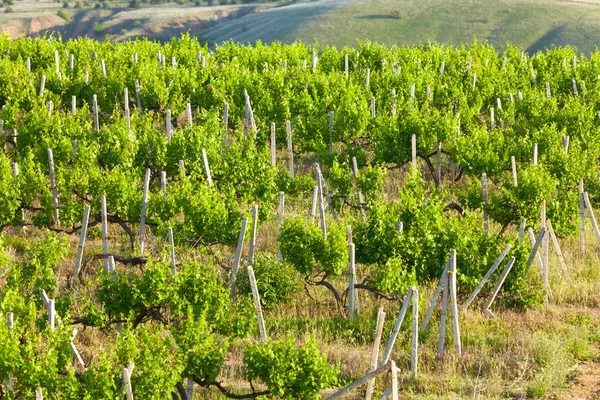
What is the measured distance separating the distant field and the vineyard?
168 ft

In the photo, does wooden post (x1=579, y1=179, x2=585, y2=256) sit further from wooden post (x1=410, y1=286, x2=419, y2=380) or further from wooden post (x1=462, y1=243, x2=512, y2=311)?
wooden post (x1=410, y1=286, x2=419, y2=380)

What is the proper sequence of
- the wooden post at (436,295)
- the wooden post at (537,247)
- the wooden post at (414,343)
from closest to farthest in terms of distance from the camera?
the wooden post at (414,343) < the wooden post at (436,295) < the wooden post at (537,247)

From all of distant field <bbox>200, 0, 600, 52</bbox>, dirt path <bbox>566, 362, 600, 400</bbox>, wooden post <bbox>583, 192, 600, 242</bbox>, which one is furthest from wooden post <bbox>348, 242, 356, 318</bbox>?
distant field <bbox>200, 0, 600, 52</bbox>

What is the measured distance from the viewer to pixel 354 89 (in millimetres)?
24297

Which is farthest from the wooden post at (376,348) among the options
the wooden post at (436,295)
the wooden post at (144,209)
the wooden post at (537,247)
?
the wooden post at (144,209)

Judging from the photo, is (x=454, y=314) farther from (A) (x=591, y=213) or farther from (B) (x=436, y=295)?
(A) (x=591, y=213)

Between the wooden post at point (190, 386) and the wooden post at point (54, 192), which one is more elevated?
the wooden post at point (54, 192)

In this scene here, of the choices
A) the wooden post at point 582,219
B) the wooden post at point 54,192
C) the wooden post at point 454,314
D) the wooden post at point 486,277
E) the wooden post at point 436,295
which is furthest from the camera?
the wooden post at point 54,192

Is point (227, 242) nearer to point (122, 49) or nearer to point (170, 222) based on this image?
point (170, 222)

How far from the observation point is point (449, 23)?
81562 millimetres

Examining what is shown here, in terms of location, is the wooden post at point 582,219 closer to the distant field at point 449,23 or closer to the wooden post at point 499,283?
the wooden post at point 499,283

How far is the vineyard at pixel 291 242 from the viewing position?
1102 cm

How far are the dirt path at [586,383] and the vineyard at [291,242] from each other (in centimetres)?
18

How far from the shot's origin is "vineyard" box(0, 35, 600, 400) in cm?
1102
